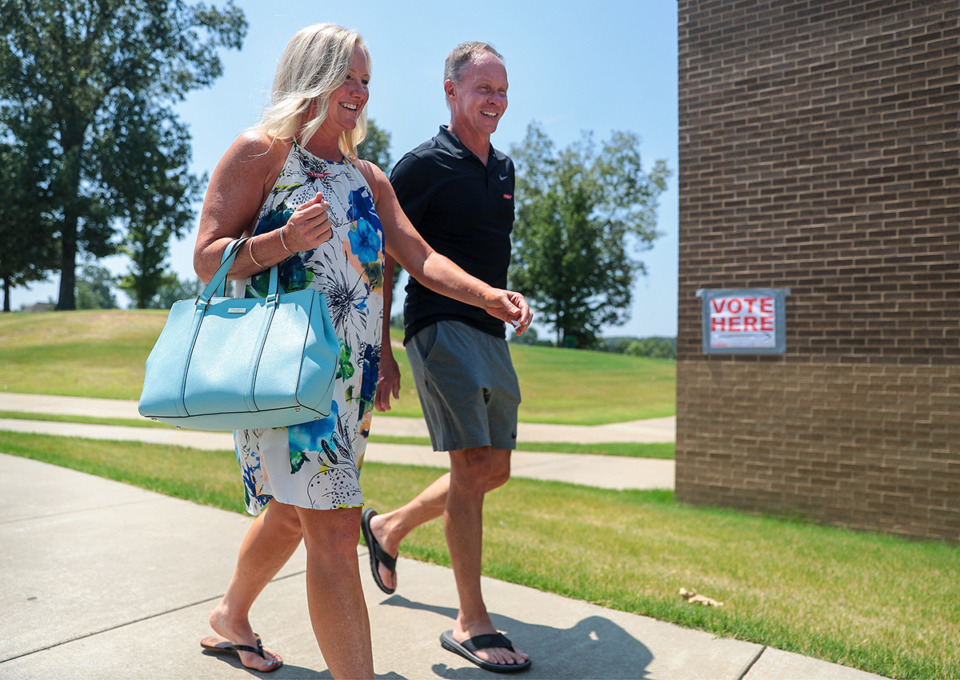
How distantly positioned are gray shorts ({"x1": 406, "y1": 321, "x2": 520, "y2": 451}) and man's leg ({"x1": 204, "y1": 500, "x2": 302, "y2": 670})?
27.2 inches

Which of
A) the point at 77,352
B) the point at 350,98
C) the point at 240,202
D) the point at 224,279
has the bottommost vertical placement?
the point at 77,352

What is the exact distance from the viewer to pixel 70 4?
33344 millimetres

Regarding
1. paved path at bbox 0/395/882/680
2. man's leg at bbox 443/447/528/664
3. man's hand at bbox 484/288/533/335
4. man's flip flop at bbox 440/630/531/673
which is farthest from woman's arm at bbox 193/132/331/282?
man's flip flop at bbox 440/630/531/673

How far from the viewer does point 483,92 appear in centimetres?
312

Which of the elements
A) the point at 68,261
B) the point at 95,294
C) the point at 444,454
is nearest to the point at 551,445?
the point at 444,454

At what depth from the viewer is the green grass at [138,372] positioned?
20642mm

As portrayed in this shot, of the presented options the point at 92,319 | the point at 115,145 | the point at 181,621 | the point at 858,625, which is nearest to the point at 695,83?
the point at 858,625

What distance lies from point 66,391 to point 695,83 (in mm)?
17878

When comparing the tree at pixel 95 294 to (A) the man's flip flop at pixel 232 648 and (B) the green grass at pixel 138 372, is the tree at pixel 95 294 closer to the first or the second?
(B) the green grass at pixel 138 372

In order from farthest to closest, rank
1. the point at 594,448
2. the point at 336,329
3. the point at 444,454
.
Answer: the point at 594,448 → the point at 444,454 → the point at 336,329

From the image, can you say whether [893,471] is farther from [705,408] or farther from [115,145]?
[115,145]

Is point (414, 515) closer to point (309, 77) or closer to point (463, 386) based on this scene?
point (463, 386)

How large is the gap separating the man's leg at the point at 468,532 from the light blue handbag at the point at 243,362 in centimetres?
120

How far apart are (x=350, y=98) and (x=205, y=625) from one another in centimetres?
213
